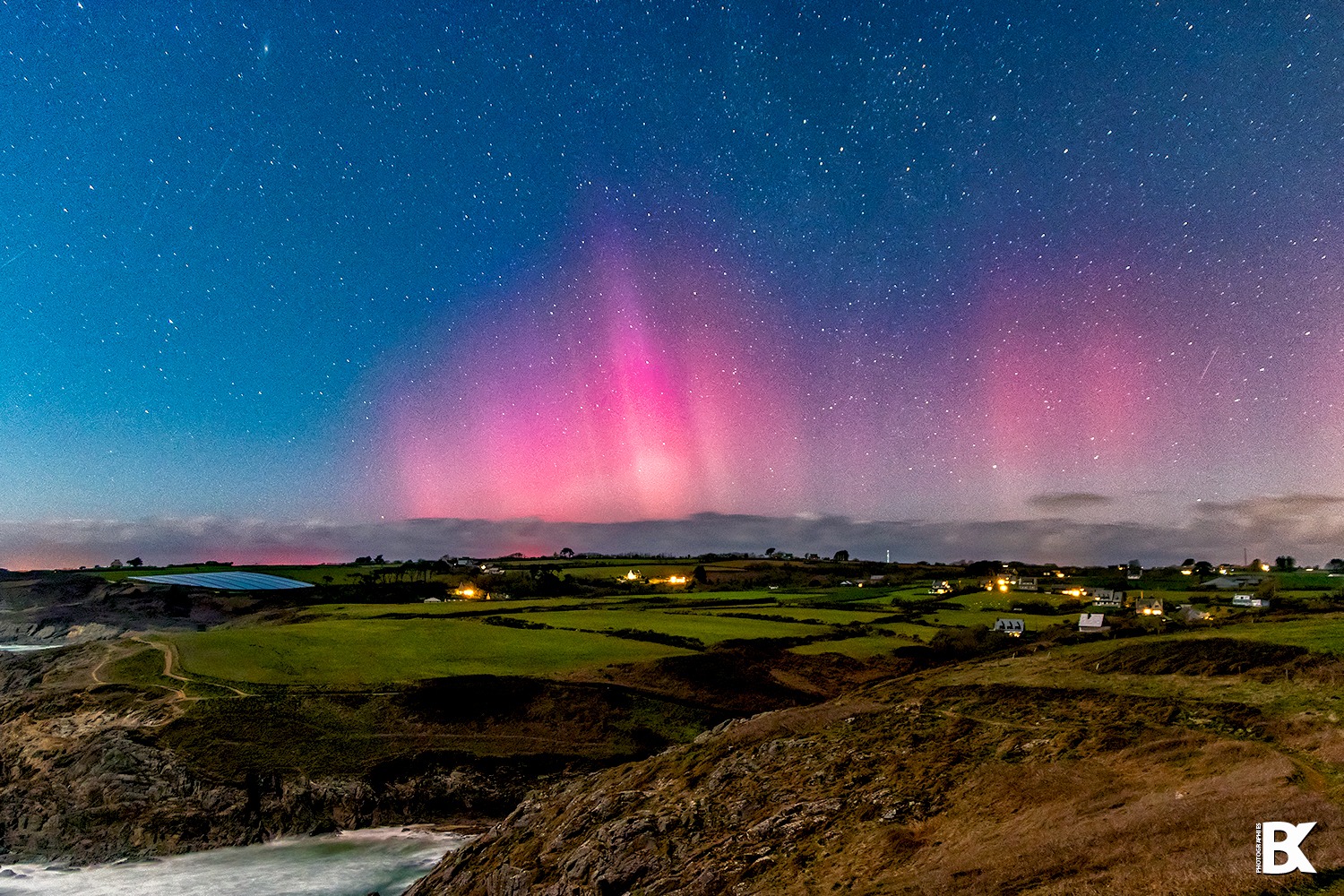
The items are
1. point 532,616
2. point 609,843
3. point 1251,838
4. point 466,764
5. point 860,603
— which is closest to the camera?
point 1251,838

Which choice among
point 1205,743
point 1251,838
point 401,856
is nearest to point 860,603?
point 401,856

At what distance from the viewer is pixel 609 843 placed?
73.2ft

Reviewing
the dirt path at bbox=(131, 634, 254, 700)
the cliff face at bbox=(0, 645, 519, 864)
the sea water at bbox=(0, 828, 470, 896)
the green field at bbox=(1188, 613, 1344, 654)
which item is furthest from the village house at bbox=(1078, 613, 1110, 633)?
the dirt path at bbox=(131, 634, 254, 700)

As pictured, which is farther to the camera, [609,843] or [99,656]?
[99,656]

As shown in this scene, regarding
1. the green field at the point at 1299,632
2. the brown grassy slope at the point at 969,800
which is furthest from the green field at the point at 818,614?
the brown grassy slope at the point at 969,800

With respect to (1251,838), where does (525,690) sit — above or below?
below

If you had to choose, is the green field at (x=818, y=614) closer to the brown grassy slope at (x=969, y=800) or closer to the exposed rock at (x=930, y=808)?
the brown grassy slope at (x=969, y=800)

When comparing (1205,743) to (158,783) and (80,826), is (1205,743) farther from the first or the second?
(80,826)

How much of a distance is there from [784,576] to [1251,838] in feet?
502

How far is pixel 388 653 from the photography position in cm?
5809

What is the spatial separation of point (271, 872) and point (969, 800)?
3212 centimetres

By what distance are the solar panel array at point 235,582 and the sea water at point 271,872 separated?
4657 inches

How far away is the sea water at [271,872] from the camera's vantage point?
31.9 metres

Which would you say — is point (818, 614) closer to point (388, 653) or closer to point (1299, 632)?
point (388, 653)
